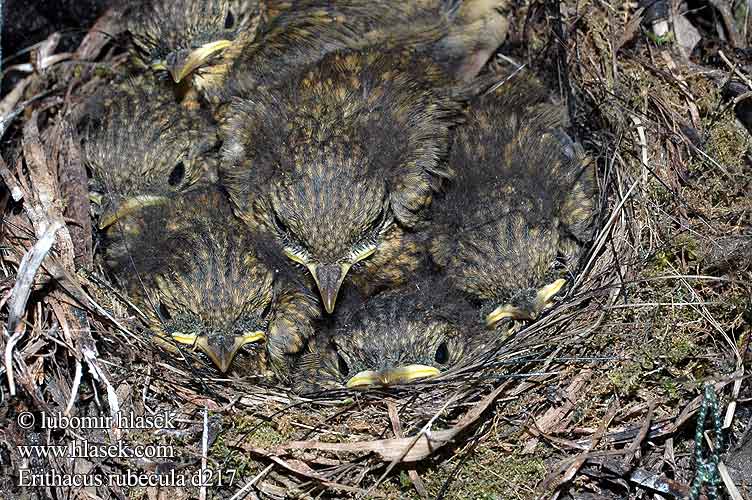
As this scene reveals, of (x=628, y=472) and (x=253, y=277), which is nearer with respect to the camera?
(x=628, y=472)

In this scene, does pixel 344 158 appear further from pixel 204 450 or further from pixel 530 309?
pixel 204 450

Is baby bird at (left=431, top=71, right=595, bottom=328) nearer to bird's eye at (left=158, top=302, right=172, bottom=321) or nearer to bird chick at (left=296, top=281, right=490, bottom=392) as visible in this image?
bird chick at (left=296, top=281, right=490, bottom=392)

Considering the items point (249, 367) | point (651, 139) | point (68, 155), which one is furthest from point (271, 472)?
point (651, 139)

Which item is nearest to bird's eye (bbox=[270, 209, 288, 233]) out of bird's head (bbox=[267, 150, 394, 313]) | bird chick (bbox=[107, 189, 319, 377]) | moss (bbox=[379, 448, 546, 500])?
bird's head (bbox=[267, 150, 394, 313])

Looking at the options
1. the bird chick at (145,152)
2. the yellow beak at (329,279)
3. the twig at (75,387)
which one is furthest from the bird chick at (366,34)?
the twig at (75,387)

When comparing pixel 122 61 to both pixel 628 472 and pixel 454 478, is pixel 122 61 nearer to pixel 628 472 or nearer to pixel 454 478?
pixel 454 478

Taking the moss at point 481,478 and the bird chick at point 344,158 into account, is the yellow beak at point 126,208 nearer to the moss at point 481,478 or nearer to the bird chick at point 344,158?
the bird chick at point 344,158
